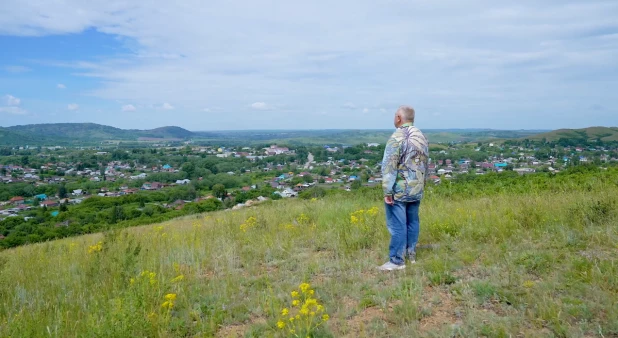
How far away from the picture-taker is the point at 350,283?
434 centimetres

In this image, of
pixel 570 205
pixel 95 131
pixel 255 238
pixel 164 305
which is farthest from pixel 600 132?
pixel 95 131

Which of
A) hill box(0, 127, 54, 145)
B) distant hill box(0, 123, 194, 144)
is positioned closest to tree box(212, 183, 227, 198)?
hill box(0, 127, 54, 145)

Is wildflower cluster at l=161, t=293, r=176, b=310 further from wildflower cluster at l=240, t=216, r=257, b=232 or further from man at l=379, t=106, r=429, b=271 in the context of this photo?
wildflower cluster at l=240, t=216, r=257, b=232

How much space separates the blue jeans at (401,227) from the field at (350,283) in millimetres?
261

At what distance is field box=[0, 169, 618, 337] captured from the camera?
325cm

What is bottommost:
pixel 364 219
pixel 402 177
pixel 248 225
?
pixel 248 225

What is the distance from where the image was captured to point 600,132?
4191 centimetres

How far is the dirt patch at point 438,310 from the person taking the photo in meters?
3.27

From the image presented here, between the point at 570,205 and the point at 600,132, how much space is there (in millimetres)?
46045

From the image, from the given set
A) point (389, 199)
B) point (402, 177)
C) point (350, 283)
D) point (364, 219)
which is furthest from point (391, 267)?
point (364, 219)

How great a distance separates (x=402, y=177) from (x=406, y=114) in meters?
0.81

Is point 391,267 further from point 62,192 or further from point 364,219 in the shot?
point 62,192

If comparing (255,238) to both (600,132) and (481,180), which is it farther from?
(600,132)

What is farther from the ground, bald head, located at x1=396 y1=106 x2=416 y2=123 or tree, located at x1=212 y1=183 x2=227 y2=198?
bald head, located at x1=396 y1=106 x2=416 y2=123
